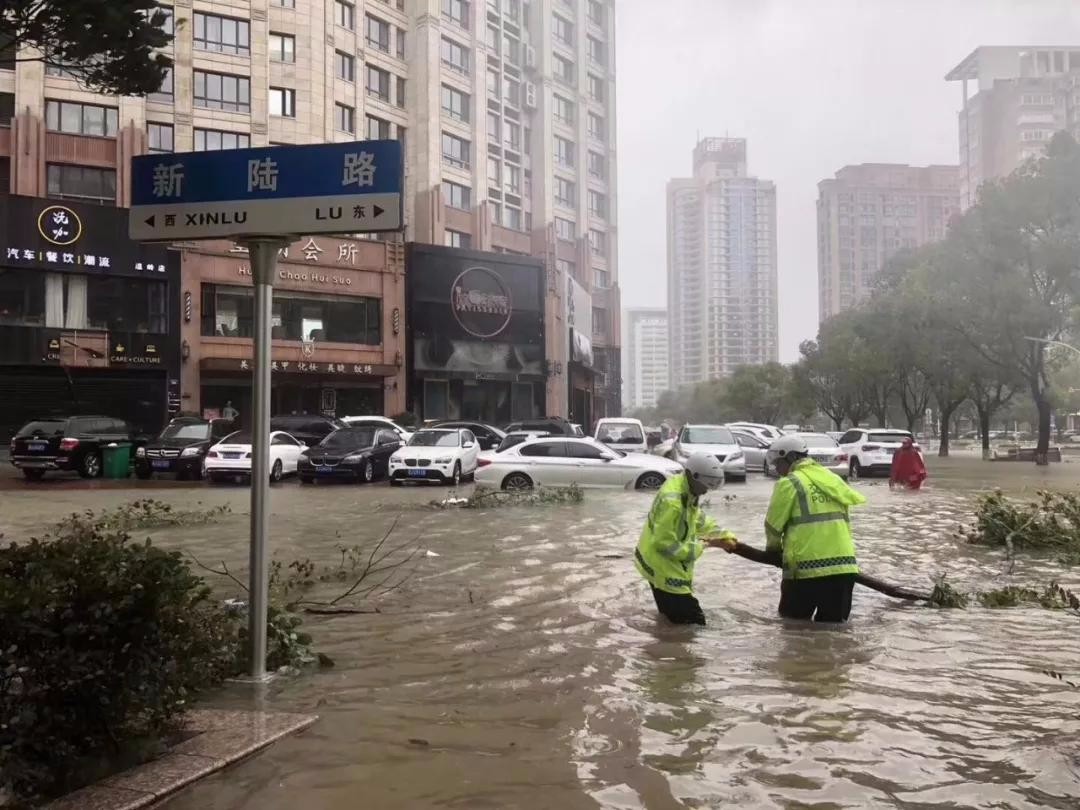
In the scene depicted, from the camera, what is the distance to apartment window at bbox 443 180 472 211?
48.1 metres

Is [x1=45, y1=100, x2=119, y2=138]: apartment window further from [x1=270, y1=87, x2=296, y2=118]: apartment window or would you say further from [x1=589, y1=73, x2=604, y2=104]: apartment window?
[x1=589, y1=73, x2=604, y2=104]: apartment window

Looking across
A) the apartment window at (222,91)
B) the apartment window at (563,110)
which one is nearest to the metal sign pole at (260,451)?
the apartment window at (222,91)

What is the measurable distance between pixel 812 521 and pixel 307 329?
34.2 m

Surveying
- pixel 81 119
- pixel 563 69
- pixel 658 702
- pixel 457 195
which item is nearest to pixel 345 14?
pixel 457 195

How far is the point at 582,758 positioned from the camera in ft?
14.4

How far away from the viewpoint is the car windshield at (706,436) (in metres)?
25.1

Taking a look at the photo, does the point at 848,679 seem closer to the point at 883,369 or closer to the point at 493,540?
the point at 493,540

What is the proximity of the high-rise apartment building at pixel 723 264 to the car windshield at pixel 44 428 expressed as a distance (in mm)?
111996

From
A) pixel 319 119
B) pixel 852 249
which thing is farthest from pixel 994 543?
pixel 852 249

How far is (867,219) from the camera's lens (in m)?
99.6

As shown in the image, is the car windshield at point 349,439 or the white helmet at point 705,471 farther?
the car windshield at point 349,439

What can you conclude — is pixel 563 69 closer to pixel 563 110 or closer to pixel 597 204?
pixel 563 110

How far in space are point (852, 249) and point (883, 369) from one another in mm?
57018

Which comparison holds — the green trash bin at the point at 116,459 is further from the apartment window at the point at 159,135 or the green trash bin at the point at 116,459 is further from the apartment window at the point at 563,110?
the apartment window at the point at 563,110
